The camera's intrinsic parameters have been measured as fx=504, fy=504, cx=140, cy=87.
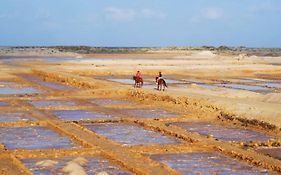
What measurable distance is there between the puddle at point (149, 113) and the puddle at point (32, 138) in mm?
4596

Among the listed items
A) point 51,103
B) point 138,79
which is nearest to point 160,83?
point 138,79

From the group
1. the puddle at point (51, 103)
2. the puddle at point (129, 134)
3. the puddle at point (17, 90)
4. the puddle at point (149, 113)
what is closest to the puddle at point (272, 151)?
the puddle at point (129, 134)

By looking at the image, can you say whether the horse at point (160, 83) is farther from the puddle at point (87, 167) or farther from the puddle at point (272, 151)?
the puddle at point (87, 167)

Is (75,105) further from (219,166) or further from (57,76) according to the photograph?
(57,76)

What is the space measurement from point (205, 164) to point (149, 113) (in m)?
8.42

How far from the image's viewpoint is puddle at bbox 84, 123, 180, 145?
549 inches

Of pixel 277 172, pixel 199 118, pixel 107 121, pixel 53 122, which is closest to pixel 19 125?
pixel 53 122

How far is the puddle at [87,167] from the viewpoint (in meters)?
10.4

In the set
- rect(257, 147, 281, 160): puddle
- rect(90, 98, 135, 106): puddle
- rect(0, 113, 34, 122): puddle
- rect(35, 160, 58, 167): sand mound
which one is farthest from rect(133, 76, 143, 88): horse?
rect(35, 160, 58, 167): sand mound

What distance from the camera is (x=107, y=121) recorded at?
17.4 meters

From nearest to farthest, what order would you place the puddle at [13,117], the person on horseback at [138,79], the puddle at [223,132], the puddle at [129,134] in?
the puddle at [129,134] < the puddle at [223,132] < the puddle at [13,117] < the person on horseback at [138,79]

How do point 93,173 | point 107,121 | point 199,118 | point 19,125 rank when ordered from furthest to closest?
point 199,118, point 107,121, point 19,125, point 93,173

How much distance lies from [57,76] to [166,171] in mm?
27914

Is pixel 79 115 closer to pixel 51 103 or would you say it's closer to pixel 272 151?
pixel 51 103
